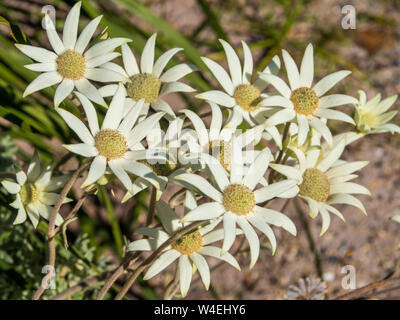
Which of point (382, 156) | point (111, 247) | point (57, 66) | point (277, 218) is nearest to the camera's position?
point (277, 218)

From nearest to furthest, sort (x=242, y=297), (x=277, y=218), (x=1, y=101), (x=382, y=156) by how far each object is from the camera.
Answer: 1. (x=277, y=218)
2. (x=1, y=101)
3. (x=242, y=297)
4. (x=382, y=156)

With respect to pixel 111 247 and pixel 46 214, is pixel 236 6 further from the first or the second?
pixel 46 214

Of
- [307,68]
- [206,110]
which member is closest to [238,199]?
[307,68]

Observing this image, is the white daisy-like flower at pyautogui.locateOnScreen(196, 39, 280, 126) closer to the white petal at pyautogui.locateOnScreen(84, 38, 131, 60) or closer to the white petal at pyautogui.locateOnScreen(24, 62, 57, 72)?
the white petal at pyautogui.locateOnScreen(84, 38, 131, 60)

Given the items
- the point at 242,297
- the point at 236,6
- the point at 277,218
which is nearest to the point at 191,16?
the point at 236,6

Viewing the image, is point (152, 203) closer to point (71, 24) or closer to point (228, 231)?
point (228, 231)

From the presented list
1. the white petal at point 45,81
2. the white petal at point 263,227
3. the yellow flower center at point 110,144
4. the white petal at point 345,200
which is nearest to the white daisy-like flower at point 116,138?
the yellow flower center at point 110,144
